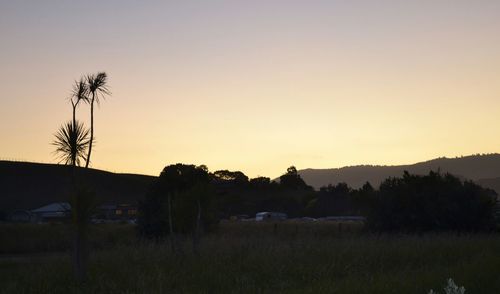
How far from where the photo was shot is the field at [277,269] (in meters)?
16.8

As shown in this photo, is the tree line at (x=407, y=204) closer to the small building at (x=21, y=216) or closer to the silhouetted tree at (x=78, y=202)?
the silhouetted tree at (x=78, y=202)

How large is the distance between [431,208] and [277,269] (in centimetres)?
2205

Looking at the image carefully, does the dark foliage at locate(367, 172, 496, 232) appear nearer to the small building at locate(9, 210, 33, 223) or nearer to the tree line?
the tree line

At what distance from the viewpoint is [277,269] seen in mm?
19984

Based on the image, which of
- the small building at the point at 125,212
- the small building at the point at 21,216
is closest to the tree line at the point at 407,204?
the small building at the point at 21,216

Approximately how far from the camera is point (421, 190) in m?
41.8

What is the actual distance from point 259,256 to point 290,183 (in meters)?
119

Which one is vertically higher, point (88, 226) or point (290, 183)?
point (290, 183)

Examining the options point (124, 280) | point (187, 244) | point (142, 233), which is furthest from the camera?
point (142, 233)

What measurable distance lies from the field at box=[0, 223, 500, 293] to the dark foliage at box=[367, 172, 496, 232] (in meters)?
11.2

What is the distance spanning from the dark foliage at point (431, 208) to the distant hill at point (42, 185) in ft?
272

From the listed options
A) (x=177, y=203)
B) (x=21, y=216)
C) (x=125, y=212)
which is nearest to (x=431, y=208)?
(x=177, y=203)

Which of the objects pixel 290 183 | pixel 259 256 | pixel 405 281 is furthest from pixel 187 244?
pixel 290 183

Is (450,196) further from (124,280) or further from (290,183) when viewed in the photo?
(290,183)
